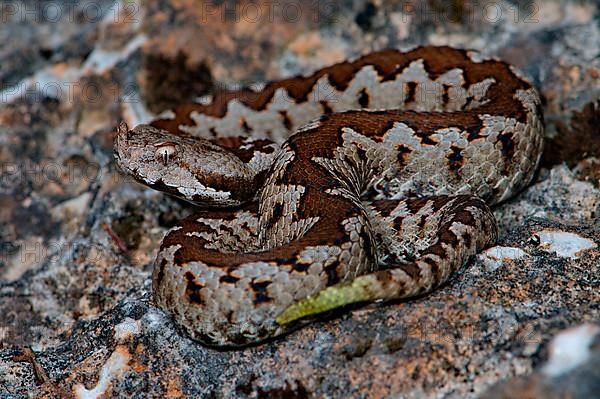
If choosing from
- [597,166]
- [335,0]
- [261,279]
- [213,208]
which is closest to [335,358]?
[261,279]

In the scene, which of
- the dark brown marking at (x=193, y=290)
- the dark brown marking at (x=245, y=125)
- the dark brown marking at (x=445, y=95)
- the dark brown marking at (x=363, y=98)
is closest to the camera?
the dark brown marking at (x=193, y=290)

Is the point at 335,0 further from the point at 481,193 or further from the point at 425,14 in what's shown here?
the point at 481,193

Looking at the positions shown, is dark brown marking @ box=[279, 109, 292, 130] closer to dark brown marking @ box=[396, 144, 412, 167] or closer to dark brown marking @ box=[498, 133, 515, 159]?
dark brown marking @ box=[396, 144, 412, 167]

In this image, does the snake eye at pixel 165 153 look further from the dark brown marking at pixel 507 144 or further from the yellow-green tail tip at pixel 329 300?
the dark brown marking at pixel 507 144

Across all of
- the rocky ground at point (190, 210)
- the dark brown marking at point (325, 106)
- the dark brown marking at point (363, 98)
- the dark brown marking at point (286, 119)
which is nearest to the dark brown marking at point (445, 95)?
the dark brown marking at point (363, 98)

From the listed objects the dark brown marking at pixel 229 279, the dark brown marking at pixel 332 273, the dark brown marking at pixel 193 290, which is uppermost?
the dark brown marking at pixel 332 273

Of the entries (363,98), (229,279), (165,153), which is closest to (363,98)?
(363,98)

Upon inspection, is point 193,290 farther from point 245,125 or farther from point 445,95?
point 445,95
